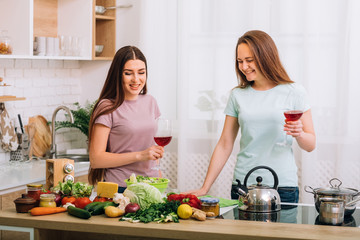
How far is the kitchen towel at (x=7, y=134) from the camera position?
171 inches

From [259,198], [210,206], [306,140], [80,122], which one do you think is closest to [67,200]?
[210,206]

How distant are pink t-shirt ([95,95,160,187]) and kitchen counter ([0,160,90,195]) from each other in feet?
2.54

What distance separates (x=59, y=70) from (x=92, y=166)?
2.08m

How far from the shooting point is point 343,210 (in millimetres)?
2553

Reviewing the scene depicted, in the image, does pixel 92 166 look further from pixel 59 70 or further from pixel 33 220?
pixel 59 70

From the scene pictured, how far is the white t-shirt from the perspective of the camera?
3.19 metres

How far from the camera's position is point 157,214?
259 cm

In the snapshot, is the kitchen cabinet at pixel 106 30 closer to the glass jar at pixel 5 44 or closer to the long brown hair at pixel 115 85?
the glass jar at pixel 5 44

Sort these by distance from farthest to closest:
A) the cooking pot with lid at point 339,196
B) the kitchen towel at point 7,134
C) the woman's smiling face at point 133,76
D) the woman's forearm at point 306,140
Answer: the kitchen towel at point 7,134, the woman's smiling face at point 133,76, the woman's forearm at point 306,140, the cooking pot with lid at point 339,196

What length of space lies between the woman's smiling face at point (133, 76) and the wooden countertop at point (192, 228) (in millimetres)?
857

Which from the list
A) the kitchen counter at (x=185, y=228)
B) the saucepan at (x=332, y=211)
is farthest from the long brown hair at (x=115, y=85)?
the saucepan at (x=332, y=211)

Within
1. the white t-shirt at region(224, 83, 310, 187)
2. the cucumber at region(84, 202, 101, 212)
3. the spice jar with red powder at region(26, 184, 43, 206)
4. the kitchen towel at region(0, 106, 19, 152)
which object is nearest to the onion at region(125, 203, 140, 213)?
the cucumber at region(84, 202, 101, 212)

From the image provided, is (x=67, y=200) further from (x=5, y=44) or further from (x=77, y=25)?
(x=77, y=25)

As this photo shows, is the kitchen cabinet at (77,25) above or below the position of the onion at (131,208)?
above
